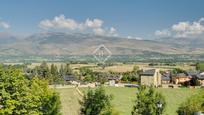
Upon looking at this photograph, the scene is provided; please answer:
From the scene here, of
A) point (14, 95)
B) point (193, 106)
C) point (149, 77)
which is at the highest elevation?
point (14, 95)

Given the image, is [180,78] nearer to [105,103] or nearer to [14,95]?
[105,103]

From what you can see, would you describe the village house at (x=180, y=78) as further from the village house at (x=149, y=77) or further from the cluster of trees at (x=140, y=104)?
the cluster of trees at (x=140, y=104)

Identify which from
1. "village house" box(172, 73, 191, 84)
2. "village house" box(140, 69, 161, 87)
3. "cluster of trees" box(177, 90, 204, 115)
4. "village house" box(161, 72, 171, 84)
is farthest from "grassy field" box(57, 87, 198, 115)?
"village house" box(172, 73, 191, 84)

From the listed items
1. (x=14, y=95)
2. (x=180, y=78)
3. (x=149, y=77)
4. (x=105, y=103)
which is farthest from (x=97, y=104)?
(x=180, y=78)

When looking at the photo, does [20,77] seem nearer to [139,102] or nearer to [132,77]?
[139,102]

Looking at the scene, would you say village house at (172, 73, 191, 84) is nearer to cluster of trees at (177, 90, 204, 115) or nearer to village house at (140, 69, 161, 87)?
village house at (140, 69, 161, 87)

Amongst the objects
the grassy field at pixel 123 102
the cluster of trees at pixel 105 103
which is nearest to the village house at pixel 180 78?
the grassy field at pixel 123 102

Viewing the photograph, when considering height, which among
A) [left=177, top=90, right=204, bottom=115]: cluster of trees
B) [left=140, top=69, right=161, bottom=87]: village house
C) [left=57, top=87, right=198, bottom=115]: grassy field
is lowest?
[left=57, top=87, right=198, bottom=115]: grassy field

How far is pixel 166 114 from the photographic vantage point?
219 ft

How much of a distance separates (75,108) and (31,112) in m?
42.4

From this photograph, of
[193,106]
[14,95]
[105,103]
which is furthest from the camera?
[193,106]

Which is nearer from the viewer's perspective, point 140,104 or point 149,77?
point 140,104

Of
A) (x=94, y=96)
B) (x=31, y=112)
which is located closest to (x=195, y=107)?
(x=94, y=96)

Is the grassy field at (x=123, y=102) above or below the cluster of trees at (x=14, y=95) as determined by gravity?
below
